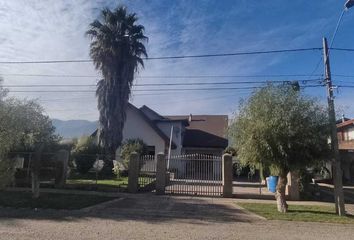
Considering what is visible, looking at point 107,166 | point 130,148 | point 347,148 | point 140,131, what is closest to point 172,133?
point 140,131

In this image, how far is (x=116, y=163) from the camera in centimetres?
2822

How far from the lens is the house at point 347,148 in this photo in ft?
117

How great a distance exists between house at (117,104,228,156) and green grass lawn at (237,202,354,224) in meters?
16.6

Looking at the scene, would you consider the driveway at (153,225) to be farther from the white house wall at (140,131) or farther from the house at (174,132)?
the house at (174,132)

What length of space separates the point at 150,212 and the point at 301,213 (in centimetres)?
586

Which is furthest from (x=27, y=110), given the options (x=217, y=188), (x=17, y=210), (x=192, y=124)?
(x=192, y=124)

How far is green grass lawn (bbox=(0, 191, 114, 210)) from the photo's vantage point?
15.1m

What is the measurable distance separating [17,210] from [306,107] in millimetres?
11421

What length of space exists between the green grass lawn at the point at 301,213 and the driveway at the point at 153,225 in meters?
0.63

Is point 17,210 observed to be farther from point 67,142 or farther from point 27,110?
point 67,142

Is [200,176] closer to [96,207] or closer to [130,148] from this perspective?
[96,207]

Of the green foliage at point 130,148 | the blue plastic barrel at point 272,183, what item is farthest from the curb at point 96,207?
the green foliage at point 130,148

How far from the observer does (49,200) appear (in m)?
16.3

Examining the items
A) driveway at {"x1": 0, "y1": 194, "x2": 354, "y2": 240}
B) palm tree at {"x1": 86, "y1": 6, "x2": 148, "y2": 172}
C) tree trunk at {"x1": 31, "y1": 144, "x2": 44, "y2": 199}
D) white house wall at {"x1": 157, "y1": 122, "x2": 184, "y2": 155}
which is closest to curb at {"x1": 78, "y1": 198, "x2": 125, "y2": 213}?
driveway at {"x1": 0, "y1": 194, "x2": 354, "y2": 240}
